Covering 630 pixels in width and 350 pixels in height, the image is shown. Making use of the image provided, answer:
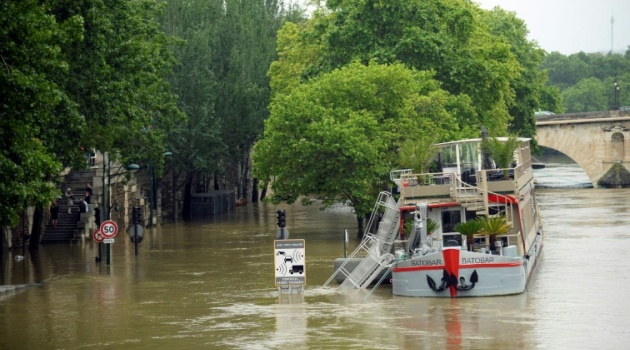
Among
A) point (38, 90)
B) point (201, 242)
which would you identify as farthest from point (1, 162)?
point (201, 242)

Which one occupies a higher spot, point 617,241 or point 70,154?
point 70,154

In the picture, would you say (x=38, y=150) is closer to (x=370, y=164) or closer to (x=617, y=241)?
(x=370, y=164)

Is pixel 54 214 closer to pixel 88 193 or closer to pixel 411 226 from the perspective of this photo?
pixel 88 193

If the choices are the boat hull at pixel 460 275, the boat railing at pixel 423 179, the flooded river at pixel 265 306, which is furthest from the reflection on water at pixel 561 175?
the boat hull at pixel 460 275

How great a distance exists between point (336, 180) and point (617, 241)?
12.1 meters

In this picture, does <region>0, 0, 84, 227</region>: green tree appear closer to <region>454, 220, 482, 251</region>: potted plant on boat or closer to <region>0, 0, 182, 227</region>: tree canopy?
<region>0, 0, 182, 227</region>: tree canopy

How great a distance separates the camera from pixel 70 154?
128 feet

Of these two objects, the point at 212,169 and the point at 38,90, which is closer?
the point at 38,90

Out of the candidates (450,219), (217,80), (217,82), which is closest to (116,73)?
(450,219)

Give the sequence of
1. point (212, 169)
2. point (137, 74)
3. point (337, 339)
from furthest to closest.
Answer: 1. point (212, 169)
2. point (137, 74)
3. point (337, 339)

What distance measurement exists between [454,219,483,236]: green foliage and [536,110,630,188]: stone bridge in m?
67.1

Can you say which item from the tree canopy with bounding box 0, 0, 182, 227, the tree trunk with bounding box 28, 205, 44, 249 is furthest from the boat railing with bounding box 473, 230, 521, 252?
the tree trunk with bounding box 28, 205, 44, 249

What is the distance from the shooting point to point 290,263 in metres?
37.8

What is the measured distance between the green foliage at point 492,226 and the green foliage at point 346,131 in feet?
55.1
